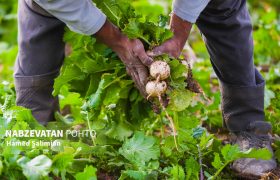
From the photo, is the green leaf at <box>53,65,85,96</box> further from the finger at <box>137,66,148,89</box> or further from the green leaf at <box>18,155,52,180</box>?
the green leaf at <box>18,155,52,180</box>

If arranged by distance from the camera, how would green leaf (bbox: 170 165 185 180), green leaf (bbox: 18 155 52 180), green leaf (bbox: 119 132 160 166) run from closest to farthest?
green leaf (bbox: 18 155 52 180) → green leaf (bbox: 170 165 185 180) → green leaf (bbox: 119 132 160 166)

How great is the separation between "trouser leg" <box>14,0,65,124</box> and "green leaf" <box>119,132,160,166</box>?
59cm

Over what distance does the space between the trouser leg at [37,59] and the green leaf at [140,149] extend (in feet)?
1.95

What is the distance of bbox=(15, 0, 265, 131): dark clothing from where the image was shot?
8.92 feet

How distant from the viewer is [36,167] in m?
2.15

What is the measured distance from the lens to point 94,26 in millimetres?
2307

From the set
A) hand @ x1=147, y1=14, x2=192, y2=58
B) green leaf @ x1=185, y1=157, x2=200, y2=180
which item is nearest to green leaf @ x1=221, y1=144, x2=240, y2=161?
green leaf @ x1=185, y1=157, x2=200, y2=180

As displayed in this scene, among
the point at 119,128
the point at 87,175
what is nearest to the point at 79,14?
the point at 87,175

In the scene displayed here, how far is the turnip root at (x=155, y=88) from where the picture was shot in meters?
2.41

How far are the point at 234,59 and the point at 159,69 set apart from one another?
0.56 m

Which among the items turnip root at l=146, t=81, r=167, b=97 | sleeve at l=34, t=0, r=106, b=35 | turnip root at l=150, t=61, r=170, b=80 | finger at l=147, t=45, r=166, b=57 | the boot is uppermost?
sleeve at l=34, t=0, r=106, b=35

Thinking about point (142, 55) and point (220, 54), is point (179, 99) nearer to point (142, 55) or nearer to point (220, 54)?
point (142, 55)

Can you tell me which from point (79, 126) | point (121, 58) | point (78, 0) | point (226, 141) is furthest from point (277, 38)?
point (78, 0)

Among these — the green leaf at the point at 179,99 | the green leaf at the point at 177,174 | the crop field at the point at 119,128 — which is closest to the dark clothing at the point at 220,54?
the crop field at the point at 119,128
